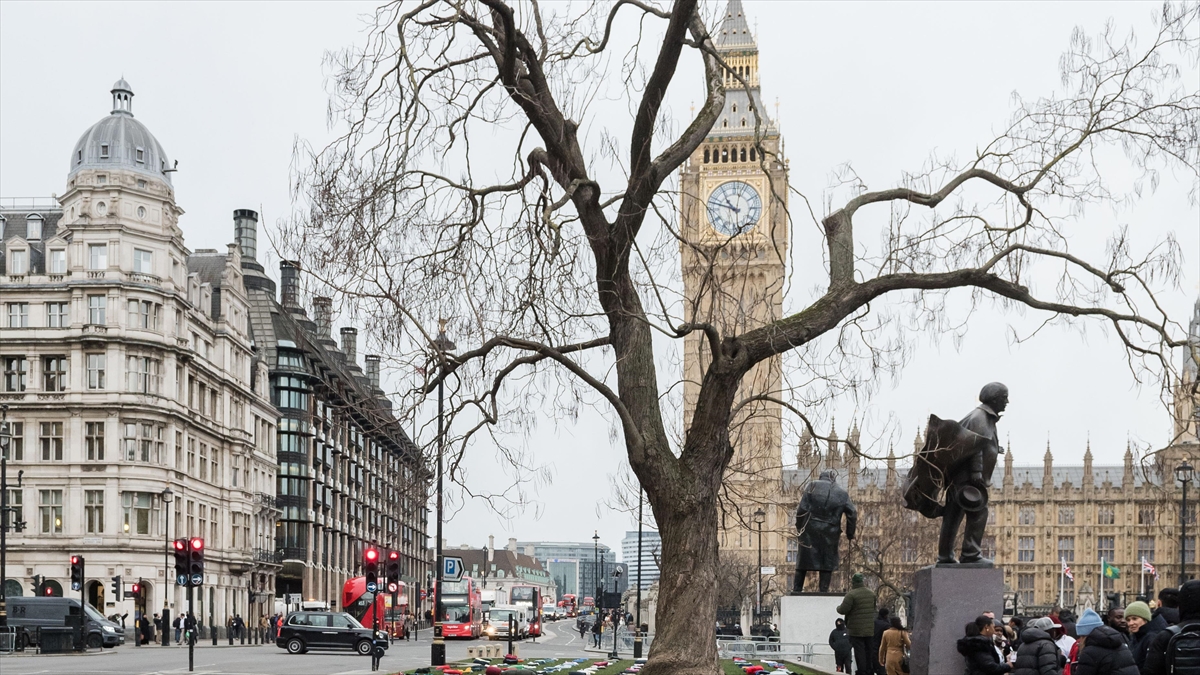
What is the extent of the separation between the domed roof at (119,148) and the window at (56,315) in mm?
6980

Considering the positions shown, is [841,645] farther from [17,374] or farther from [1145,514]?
[1145,514]

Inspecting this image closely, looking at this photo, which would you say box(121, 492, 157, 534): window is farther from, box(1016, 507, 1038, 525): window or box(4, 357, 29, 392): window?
box(1016, 507, 1038, 525): window

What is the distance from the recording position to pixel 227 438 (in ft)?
290

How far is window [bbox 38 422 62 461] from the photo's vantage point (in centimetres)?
7344

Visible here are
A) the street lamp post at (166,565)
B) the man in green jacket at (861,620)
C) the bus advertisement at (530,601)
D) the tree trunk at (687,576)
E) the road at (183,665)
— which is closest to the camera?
the tree trunk at (687,576)

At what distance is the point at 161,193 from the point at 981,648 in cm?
6531

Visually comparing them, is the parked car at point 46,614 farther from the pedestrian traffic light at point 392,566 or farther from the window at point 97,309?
the window at point 97,309

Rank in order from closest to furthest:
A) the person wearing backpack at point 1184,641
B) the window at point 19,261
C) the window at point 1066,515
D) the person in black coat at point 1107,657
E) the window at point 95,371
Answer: the person wearing backpack at point 1184,641 → the person in black coat at point 1107,657 → the window at point 95,371 → the window at point 19,261 → the window at point 1066,515

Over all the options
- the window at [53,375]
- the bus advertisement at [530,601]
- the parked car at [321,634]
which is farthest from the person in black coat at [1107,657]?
the bus advertisement at [530,601]

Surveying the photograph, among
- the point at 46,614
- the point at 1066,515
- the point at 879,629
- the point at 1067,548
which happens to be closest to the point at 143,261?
the point at 46,614

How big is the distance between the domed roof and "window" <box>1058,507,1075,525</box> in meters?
116

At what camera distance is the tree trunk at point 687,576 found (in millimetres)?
19562

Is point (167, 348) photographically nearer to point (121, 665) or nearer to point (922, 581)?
point (121, 665)

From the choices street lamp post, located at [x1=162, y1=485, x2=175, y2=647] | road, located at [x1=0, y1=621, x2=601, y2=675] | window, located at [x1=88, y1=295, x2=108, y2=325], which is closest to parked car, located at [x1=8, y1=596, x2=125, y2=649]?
road, located at [x1=0, y1=621, x2=601, y2=675]
